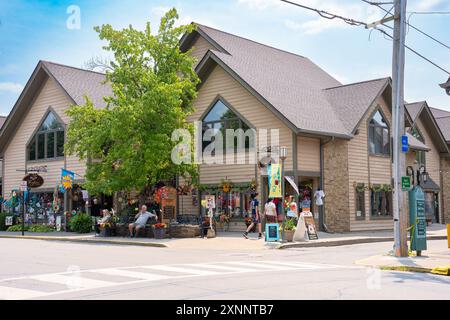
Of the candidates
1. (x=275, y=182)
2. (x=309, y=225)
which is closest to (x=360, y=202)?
(x=309, y=225)

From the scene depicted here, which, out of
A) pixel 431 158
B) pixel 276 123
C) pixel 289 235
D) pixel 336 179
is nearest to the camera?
pixel 289 235

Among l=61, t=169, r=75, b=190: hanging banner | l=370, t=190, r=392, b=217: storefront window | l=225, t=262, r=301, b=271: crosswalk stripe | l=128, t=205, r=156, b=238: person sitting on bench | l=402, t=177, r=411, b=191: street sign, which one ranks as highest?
l=61, t=169, r=75, b=190: hanging banner

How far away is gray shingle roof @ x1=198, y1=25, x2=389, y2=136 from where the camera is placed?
1022 inches

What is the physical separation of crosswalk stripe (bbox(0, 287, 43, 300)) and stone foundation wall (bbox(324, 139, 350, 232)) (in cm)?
1921

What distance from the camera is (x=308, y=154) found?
2602cm

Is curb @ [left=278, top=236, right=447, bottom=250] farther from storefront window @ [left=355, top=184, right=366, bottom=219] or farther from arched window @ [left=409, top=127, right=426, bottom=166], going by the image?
arched window @ [left=409, top=127, right=426, bottom=166]

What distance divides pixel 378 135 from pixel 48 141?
19.3 meters

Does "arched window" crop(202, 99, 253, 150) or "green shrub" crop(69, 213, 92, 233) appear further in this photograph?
"green shrub" crop(69, 213, 92, 233)

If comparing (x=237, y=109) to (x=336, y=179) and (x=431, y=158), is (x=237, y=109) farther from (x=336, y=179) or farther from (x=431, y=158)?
(x=431, y=158)

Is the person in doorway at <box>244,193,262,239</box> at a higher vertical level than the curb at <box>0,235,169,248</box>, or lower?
higher

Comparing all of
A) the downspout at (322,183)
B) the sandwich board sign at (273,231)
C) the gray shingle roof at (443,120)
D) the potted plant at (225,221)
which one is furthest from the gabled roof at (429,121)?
the sandwich board sign at (273,231)

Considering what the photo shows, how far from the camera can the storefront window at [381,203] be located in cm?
2864

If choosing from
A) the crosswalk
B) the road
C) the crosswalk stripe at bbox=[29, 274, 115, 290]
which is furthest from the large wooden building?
the crosswalk stripe at bbox=[29, 274, 115, 290]

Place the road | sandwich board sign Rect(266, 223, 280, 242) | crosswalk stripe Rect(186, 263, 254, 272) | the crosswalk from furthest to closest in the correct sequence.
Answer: sandwich board sign Rect(266, 223, 280, 242), crosswalk stripe Rect(186, 263, 254, 272), the crosswalk, the road
